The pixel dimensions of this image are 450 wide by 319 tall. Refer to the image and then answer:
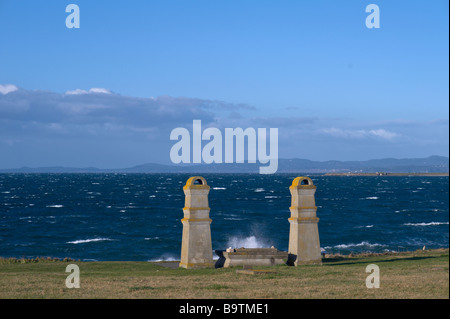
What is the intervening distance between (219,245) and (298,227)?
2704 cm

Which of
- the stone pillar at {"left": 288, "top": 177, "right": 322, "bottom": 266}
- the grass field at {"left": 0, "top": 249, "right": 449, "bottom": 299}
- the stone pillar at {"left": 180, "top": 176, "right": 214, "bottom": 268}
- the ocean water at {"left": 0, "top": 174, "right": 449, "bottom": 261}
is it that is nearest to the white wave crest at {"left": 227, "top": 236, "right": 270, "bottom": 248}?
the ocean water at {"left": 0, "top": 174, "right": 449, "bottom": 261}

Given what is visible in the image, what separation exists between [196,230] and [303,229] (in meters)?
4.31

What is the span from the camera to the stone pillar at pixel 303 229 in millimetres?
22969

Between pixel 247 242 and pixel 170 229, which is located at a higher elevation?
pixel 170 229

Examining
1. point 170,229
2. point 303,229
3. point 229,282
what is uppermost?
point 303,229

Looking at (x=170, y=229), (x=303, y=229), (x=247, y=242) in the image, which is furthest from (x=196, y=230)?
(x=170, y=229)

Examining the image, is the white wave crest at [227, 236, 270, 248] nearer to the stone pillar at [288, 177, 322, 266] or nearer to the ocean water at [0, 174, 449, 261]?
the ocean water at [0, 174, 449, 261]

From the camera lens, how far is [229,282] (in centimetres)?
1742

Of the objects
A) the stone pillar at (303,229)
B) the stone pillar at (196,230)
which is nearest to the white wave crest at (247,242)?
the stone pillar at (303,229)

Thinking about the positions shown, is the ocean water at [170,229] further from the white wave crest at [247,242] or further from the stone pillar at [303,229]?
the stone pillar at [303,229]

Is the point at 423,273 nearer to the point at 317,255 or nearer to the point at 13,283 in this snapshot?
the point at 317,255

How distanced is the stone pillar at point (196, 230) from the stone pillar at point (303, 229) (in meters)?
Answer: 3.45

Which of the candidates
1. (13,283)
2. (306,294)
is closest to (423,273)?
(306,294)

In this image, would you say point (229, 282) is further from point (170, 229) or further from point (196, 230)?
point (170, 229)
